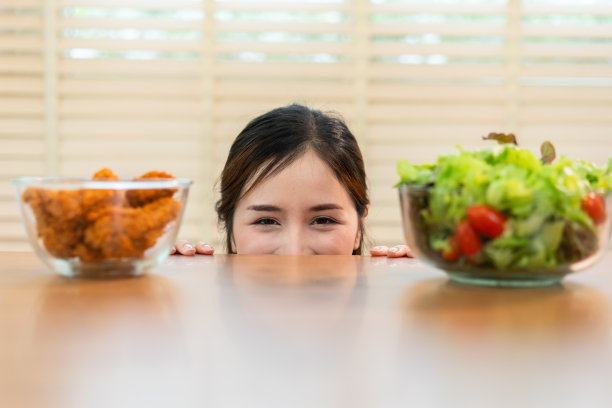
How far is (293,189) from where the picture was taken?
1.40 meters

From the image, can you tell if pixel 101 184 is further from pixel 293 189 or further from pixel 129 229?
pixel 293 189

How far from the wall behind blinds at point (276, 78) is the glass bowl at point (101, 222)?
1596mm

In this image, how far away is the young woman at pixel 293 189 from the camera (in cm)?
138

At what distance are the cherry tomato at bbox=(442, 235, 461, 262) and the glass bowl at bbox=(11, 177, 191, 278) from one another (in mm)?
269

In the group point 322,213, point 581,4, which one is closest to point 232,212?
point 322,213

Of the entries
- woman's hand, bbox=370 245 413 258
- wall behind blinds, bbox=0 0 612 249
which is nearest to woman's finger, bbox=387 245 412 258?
woman's hand, bbox=370 245 413 258

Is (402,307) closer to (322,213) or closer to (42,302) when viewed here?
(42,302)

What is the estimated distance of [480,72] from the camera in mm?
2240

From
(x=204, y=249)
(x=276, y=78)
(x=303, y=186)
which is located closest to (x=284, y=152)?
(x=303, y=186)

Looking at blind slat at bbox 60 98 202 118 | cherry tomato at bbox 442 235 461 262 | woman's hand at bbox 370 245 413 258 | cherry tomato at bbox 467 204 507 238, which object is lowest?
woman's hand at bbox 370 245 413 258

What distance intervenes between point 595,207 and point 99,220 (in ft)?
1.53

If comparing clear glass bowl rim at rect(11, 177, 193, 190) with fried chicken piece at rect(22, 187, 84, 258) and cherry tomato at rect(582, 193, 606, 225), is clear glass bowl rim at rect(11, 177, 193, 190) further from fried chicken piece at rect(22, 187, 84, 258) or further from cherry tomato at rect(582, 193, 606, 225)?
cherry tomato at rect(582, 193, 606, 225)

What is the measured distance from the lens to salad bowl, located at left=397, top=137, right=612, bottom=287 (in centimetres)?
57

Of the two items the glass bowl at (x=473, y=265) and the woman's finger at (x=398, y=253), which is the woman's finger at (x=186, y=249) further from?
the glass bowl at (x=473, y=265)
